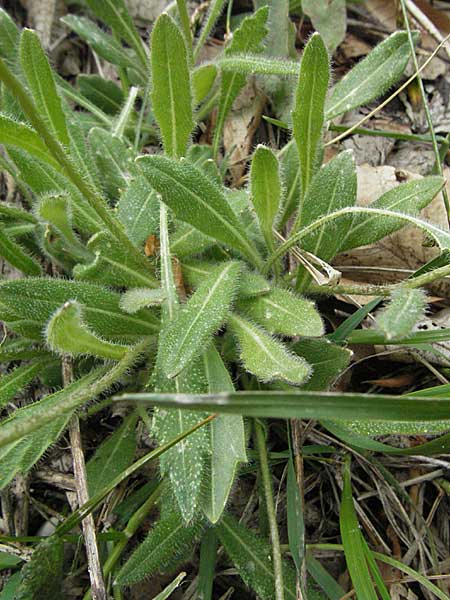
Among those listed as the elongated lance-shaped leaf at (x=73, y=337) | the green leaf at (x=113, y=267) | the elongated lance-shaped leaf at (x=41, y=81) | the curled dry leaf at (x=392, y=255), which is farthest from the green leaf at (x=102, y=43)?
the elongated lance-shaped leaf at (x=73, y=337)

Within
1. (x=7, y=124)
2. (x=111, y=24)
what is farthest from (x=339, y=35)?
(x=7, y=124)

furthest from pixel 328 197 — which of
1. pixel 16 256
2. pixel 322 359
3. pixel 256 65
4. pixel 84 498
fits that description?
pixel 84 498

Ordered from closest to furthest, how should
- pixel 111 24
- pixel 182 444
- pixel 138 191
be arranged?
1. pixel 182 444
2. pixel 138 191
3. pixel 111 24

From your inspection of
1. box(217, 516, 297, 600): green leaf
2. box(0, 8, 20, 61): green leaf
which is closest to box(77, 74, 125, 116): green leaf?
box(0, 8, 20, 61): green leaf

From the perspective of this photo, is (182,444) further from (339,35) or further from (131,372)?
(339,35)

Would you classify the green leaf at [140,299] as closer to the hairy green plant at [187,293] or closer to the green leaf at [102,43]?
the hairy green plant at [187,293]
